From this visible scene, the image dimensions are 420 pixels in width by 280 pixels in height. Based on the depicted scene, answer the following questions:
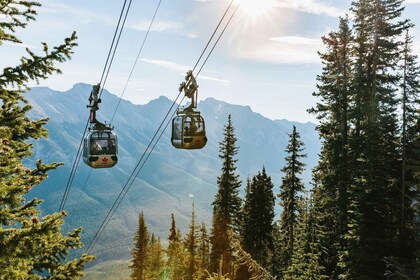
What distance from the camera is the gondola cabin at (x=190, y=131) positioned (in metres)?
18.4

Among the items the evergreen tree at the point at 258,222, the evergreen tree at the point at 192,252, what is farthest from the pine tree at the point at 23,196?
the evergreen tree at the point at 258,222

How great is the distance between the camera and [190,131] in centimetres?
1869

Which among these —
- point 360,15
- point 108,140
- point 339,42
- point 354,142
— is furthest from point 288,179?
point 108,140

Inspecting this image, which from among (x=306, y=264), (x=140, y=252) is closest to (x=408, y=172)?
(x=306, y=264)

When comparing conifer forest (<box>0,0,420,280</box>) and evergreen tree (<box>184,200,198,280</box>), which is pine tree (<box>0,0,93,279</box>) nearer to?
conifer forest (<box>0,0,420,280</box>)

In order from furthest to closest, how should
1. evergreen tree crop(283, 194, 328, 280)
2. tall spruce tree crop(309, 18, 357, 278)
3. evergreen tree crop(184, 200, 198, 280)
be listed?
evergreen tree crop(184, 200, 198, 280) < tall spruce tree crop(309, 18, 357, 278) < evergreen tree crop(283, 194, 328, 280)

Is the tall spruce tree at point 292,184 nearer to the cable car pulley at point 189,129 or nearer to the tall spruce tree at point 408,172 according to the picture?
the tall spruce tree at point 408,172

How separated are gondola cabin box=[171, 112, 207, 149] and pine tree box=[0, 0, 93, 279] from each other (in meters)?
8.77

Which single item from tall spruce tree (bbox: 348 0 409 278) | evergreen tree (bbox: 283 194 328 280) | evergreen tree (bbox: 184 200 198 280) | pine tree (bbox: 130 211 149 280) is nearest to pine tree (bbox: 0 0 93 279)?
evergreen tree (bbox: 283 194 328 280)

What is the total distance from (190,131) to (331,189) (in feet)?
63.5

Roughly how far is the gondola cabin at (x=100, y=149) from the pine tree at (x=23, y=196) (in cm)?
934

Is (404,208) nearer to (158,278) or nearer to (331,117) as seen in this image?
(331,117)

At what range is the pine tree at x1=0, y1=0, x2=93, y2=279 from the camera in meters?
8.34

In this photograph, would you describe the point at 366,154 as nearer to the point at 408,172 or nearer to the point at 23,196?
the point at 408,172
